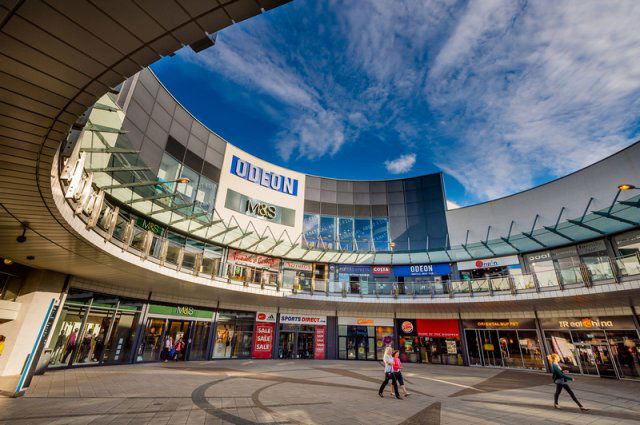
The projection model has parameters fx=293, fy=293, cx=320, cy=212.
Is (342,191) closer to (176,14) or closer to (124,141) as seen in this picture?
(124,141)

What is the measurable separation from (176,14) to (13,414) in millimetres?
8809

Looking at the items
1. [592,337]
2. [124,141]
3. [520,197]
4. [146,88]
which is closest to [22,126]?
[124,141]

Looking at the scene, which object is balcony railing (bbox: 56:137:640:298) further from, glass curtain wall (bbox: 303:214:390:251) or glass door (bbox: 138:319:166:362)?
glass curtain wall (bbox: 303:214:390:251)

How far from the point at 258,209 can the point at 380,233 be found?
10969 millimetres

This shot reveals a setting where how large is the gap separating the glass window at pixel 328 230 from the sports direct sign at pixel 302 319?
5982 millimetres

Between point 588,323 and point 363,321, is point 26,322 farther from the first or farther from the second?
point 588,323

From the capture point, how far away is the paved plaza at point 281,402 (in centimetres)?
661

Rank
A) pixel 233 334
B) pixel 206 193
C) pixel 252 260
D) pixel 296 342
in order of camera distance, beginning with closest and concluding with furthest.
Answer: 1. pixel 206 193
2. pixel 233 334
3. pixel 252 260
4. pixel 296 342

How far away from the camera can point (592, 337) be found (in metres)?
16.1

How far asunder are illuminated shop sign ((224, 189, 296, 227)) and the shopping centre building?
17 centimetres

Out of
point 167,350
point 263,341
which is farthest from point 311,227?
point 167,350

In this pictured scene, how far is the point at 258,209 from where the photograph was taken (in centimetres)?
2323

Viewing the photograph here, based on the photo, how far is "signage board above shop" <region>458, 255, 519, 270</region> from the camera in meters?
20.7

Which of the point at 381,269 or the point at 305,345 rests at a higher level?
the point at 381,269
